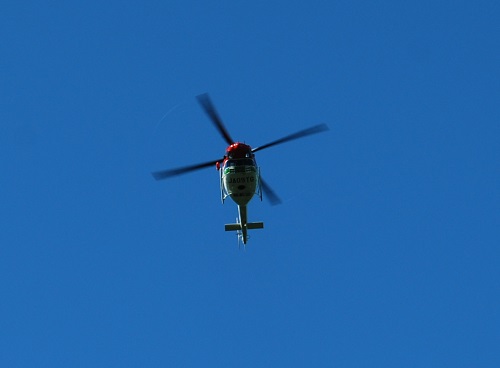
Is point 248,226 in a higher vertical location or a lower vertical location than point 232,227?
lower

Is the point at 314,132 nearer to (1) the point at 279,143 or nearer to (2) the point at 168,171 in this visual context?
(1) the point at 279,143

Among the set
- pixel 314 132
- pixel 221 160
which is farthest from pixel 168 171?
pixel 314 132

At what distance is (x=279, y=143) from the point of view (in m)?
74.2

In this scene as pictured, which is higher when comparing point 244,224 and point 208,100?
point 208,100

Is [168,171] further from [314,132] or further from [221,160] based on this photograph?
[314,132]

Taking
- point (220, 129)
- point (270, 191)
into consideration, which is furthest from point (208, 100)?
point (270, 191)

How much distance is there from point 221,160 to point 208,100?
3.49m

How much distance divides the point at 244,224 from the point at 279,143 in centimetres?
503

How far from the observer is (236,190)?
7288 cm

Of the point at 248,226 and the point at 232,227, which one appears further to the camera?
the point at 232,227

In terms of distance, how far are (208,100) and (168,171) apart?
15.6 ft

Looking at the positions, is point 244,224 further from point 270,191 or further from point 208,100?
point 208,100

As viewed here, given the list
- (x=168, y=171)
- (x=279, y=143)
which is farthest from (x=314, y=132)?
(x=168, y=171)

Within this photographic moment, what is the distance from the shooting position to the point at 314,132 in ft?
239
